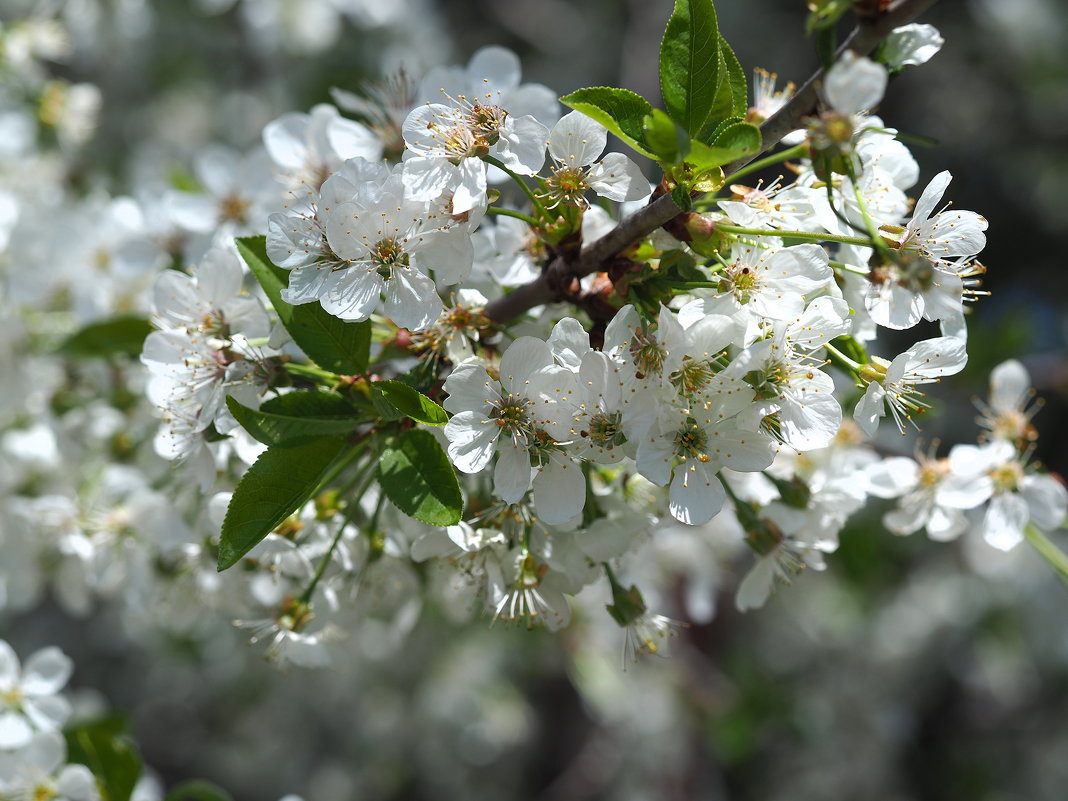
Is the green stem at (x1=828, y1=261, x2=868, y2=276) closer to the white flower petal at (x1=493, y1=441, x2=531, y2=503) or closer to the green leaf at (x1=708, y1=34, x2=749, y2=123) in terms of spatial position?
the green leaf at (x1=708, y1=34, x2=749, y2=123)

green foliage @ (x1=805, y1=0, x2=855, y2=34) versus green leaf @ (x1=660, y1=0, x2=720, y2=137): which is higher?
green foliage @ (x1=805, y1=0, x2=855, y2=34)

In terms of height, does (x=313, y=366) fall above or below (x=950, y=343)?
below

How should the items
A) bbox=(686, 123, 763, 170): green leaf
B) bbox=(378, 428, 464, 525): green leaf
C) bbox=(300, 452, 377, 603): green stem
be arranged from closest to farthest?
bbox=(686, 123, 763, 170): green leaf → bbox=(378, 428, 464, 525): green leaf → bbox=(300, 452, 377, 603): green stem

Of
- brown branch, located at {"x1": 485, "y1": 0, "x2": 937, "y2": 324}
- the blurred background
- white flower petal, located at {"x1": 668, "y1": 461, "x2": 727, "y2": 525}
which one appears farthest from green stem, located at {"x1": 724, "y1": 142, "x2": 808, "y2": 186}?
the blurred background

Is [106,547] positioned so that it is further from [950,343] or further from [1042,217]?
[1042,217]

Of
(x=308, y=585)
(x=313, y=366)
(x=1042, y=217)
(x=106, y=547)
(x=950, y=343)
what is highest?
(x=950, y=343)

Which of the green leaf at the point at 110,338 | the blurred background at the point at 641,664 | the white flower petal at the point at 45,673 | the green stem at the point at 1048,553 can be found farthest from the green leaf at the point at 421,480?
the blurred background at the point at 641,664

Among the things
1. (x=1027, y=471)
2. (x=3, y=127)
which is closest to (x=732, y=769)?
(x=1027, y=471)
